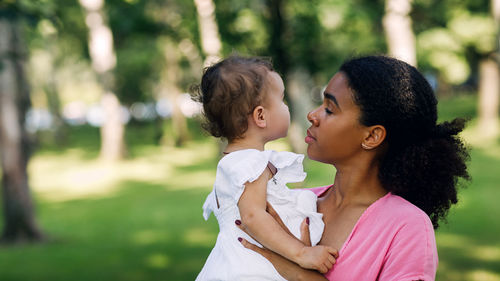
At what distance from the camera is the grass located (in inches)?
378

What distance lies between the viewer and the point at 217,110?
8.61 feet

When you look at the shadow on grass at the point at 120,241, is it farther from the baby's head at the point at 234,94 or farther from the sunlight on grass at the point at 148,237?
the baby's head at the point at 234,94

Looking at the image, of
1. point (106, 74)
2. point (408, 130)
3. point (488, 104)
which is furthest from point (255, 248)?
point (488, 104)

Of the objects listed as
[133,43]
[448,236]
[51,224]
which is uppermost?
[133,43]

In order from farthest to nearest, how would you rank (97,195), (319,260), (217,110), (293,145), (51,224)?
(97,195) < (51,224) < (293,145) < (217,110) < (319,260)

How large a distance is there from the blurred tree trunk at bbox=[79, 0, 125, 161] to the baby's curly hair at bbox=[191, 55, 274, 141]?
18925 millimetres

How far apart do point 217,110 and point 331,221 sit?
26.5 inches

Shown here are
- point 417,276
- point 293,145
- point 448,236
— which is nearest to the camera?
point 417,276

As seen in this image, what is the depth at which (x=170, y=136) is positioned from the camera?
31.6 meters

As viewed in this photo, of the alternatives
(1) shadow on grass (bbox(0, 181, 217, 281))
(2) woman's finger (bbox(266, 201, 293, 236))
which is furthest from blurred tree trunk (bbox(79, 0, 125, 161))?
(2) woman's finger (bbox(266, 201, 293, 236))

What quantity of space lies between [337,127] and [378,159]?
0.24 meters

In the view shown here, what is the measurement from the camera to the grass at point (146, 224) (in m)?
9.59

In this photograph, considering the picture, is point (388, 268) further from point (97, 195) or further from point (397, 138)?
point (97, 195)


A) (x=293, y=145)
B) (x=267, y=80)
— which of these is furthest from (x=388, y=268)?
(x=293, y=145)
